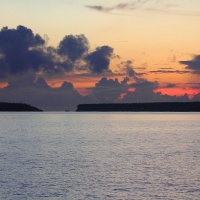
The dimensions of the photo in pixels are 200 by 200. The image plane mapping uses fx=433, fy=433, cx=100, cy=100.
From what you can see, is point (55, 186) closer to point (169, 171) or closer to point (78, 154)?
point (169, 171)

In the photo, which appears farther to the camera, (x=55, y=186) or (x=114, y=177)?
(x=114, y=177)

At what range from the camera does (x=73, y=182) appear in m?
39.5

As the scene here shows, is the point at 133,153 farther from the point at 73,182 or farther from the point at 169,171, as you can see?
the point at 73,182

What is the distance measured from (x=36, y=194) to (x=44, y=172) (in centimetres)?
1008

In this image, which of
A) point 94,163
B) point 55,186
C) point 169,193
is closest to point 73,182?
point 55,186

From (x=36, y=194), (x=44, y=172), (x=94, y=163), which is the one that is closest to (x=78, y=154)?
(x=94, y=163)

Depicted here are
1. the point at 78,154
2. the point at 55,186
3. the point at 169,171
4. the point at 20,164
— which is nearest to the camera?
the point at 55,186

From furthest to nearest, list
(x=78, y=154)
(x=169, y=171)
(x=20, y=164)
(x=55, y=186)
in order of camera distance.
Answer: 1. (x=78, y=154)
2. (x=20, y=164)
3. (x=169, y=171)
4. (x=55, y=186)

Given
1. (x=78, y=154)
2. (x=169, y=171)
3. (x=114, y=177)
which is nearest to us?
(x=114, y=177)

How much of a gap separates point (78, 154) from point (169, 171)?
1888cm

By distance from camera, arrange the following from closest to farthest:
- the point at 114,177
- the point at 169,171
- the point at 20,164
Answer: the point at 114,177, the point at 169,171, the point at 20,164

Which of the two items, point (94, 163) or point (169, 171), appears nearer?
point (169, 171)

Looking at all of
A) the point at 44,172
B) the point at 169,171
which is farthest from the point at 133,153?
the point at 44,172

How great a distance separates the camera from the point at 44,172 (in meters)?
44.7
